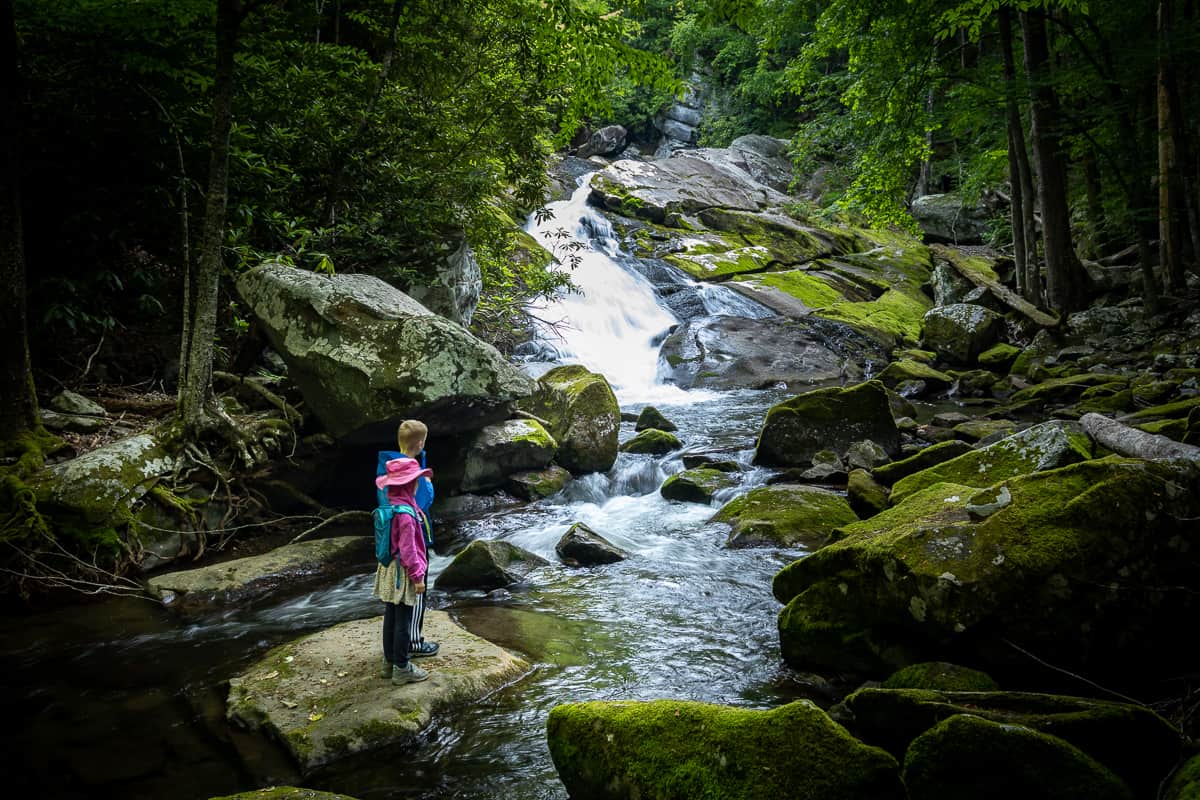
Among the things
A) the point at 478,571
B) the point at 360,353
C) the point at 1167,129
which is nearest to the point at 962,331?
the point at 1167,129

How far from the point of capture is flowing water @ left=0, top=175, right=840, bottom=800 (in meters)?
3.85

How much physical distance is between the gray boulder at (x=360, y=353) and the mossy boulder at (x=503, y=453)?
134cm

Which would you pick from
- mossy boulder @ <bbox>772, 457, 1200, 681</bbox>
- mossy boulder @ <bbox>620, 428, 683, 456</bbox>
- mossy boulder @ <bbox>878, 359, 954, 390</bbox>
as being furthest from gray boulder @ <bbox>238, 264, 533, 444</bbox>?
mossy boulder @ <bbox>878, 359, 954, 390</bbox>

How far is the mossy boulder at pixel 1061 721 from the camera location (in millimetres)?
2664

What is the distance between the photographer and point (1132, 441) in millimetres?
5969

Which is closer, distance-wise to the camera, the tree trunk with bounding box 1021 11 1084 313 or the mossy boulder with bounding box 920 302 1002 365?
the tree trunk with bounding box 1021 11 1084 313

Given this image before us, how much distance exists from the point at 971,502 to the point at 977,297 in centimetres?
1806

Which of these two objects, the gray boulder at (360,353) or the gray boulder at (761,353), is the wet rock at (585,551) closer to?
the gray boulder at (360,353)

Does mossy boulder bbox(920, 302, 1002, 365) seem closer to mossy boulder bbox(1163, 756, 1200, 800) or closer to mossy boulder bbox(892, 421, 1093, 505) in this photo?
mossy boulder bbox(892, 421, 1093, 505)

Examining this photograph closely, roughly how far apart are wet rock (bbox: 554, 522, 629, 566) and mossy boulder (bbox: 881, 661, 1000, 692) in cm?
388

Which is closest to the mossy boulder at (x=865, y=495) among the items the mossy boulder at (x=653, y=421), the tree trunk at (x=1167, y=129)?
the mossy boulder at (x=653, y=421)

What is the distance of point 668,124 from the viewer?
1850 inches

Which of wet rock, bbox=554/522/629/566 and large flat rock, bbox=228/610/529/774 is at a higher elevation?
large flat rock, bbox=228/610/529/774

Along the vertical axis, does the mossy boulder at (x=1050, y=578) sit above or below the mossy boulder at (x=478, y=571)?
above
